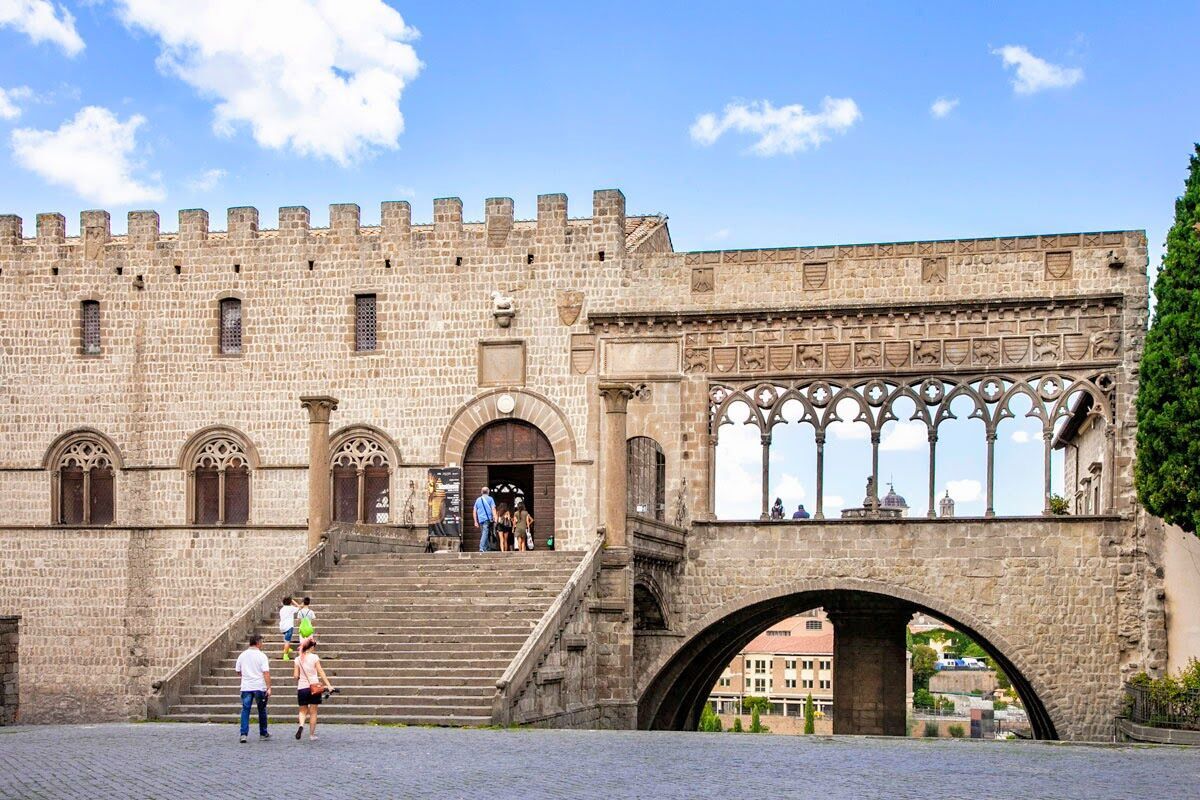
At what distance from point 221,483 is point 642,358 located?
31.5ft

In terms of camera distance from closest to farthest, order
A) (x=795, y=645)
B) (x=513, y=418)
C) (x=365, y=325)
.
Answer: (x=513, y=418) < (x=365, y=325) < (x=795, y=645)

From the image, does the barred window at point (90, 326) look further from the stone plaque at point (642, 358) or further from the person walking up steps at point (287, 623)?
the person walking up steps at point (287, 623)

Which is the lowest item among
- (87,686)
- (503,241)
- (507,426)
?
(87,686)

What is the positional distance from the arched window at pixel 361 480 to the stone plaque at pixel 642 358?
5305mm

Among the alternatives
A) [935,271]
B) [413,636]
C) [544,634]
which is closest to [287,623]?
[413,636]

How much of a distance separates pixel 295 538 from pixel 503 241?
25.2 ft

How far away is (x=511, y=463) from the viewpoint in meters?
34.4

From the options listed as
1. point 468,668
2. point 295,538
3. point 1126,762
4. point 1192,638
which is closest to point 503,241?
Result: point 295,538

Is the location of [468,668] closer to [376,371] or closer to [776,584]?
[776,584]

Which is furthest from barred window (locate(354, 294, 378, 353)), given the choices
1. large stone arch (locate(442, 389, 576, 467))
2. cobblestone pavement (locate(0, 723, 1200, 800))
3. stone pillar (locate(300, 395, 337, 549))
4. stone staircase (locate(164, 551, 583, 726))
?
cobblestone pavement (locate(0, 723, 1200, 800))

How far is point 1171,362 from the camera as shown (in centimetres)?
2927

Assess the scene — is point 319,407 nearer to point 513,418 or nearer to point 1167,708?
point 513,418

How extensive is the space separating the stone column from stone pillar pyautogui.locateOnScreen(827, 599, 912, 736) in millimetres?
13874

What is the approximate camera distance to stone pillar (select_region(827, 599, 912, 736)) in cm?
4069
